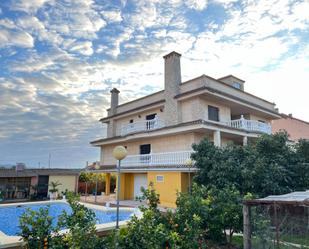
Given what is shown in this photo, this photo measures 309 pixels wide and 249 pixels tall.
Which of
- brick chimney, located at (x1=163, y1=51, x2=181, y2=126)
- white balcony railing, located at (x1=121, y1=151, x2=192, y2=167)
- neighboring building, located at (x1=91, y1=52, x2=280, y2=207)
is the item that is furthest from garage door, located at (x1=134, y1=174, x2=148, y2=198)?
brick chimney, located at (x1=163, y1=51, x2=181, y2=126)

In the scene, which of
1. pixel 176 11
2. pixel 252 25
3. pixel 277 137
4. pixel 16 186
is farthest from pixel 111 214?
pixel 16 186

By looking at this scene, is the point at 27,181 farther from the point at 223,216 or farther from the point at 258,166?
the point at 223,216

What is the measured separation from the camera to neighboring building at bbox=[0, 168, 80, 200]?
25547 millimetres

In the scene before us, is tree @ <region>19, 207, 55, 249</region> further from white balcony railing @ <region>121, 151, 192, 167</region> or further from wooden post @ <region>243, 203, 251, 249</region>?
white balcony railing @ <region>121, 151, 192, 167</region>

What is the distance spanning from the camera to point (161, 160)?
18.7 m

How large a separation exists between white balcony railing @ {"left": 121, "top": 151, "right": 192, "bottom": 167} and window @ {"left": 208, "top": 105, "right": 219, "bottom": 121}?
474cm

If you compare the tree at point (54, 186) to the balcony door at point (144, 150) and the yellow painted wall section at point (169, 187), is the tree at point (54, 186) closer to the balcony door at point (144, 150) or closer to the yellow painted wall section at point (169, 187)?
the balcony door at point (144, 150)

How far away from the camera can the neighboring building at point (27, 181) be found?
25.5 meters

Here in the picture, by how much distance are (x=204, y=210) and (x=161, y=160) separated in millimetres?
11574

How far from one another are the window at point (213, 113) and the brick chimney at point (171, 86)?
2680mm

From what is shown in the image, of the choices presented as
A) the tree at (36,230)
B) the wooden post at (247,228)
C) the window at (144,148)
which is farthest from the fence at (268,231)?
the window at (144,148)

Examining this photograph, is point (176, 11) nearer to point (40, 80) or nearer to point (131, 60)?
point (131, 60)

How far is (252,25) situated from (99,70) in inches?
374

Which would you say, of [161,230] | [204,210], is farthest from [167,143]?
[161,230]
